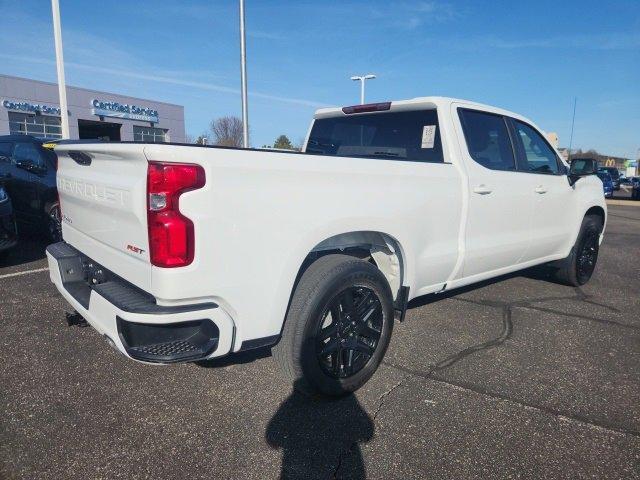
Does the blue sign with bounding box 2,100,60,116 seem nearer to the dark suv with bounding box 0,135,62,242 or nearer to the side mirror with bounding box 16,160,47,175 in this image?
the dark suv with bounding box 0,135,62,242

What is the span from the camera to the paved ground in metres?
2.21

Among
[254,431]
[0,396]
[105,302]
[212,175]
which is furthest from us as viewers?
[0,396]

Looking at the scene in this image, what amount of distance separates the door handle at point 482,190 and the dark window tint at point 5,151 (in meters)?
7.28

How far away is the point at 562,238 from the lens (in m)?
4.87

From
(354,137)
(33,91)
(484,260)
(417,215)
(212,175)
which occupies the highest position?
(33,91)

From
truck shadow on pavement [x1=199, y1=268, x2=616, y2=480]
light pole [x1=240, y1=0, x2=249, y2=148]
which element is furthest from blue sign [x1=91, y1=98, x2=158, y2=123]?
truck shadow on pavement [x1=199, y1=268, x2=616, y2=480]

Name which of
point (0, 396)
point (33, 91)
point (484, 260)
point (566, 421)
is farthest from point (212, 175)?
point (33, 91)

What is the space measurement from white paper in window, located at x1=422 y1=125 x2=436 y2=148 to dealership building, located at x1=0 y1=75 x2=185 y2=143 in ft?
102

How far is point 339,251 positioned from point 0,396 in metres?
2.30

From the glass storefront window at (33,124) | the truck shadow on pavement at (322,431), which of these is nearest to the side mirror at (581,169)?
the truck shadow on pavement at (322,431)

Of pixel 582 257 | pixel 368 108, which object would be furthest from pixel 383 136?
pixel 582 257

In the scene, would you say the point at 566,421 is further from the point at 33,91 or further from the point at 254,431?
the point at 33,91

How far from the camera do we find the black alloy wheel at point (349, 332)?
267 cm

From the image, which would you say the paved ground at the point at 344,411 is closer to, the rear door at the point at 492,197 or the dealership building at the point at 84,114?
the rear door at the point at 492,197
